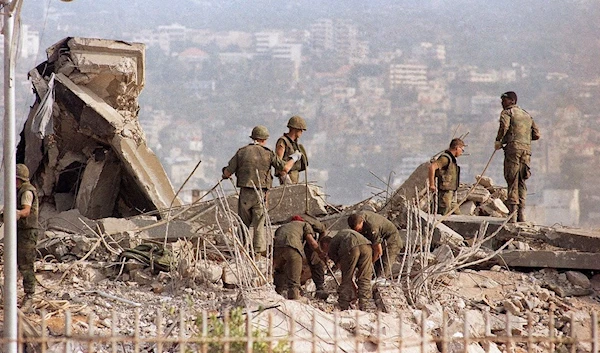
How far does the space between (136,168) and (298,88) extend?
45986 mm

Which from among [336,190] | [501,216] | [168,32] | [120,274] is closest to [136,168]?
[120,274]

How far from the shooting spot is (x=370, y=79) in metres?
62.1

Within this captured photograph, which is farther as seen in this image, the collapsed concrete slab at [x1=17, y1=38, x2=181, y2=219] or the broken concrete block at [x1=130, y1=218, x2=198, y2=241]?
the collapsed concrete slab at [x1=17, y1=38, x2=181, y2=219]

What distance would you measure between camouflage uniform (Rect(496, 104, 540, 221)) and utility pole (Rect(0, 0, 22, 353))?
7205mm

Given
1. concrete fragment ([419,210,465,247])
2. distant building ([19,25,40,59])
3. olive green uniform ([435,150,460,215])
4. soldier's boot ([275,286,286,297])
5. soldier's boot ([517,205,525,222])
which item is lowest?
soldier's boot ([275,286,286,297])

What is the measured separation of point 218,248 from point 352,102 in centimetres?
4817

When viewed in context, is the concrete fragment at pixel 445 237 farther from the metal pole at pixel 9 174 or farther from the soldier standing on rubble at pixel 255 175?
the metal pole at pixel 9 174

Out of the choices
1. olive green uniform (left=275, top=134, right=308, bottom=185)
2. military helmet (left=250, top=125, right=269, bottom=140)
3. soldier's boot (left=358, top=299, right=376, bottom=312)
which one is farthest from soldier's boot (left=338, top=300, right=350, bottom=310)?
olive green uniform (left=275, top=134, right=308, bottom=185)

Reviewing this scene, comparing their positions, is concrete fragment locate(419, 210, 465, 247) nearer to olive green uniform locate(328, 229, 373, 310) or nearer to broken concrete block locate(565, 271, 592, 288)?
broken concrete block locate(565, 271, 592, 288)

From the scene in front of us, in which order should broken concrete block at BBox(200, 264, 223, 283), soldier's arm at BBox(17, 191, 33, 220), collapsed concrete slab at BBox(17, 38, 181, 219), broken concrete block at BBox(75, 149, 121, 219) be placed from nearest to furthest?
soldier's arm at BBox(17, 191, 33, 220) < broken concrete block at BBox(200, 264, 223, 283) < collapsed concrete slab at BBox(17, 38, 181, 219) < broken concrete block at BBox(75, 149, 121, 219)

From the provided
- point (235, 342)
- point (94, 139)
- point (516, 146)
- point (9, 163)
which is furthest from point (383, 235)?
point (94, 139)

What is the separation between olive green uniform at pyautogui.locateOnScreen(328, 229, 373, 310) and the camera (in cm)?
1088

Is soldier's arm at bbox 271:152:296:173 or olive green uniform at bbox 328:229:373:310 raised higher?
soldier's arm at bbox 271:152:296:173

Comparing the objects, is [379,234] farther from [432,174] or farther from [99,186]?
[99,186]
